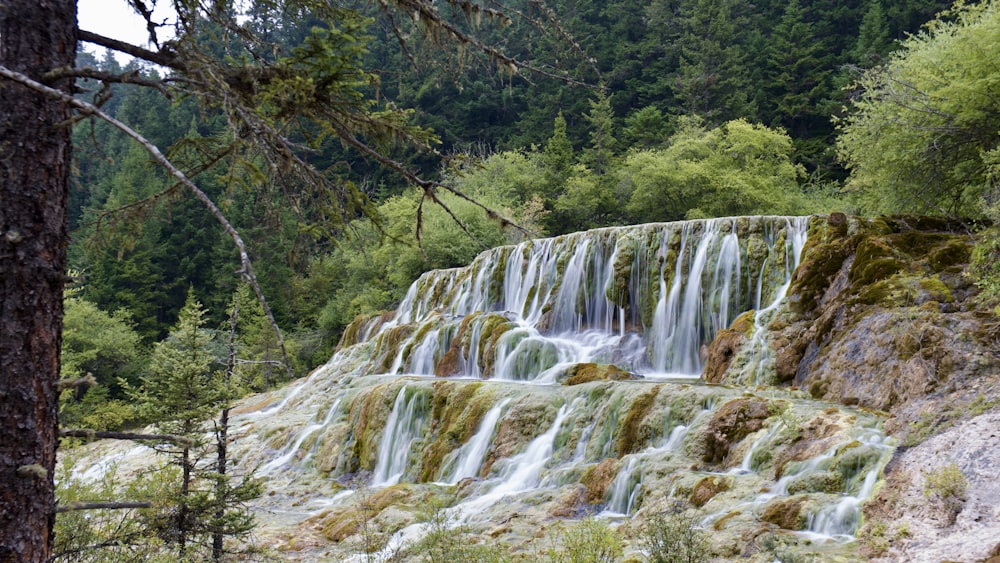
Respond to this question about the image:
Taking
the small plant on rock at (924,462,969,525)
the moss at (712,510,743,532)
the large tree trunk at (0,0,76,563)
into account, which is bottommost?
the moss at (712,510,743,532)

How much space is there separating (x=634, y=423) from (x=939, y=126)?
8828mm

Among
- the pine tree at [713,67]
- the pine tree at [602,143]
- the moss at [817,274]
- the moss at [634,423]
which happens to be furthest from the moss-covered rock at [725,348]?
the pine tree at [713,67]

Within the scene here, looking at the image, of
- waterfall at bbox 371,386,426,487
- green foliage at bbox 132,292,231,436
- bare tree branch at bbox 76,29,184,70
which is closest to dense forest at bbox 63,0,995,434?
waterfall at bbox 371,386,426,487

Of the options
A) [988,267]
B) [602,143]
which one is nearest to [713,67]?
[602,143]

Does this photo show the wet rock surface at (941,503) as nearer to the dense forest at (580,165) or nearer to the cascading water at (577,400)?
the cascading water at (577,400)

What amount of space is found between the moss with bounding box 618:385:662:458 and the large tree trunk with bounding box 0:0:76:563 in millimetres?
7131

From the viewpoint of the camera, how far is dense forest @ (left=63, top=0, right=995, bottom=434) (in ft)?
97.5

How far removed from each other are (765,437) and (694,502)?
135 centimetres

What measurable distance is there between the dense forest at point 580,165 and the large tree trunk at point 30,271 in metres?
17.6

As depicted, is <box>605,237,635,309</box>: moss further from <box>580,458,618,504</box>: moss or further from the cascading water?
<box>580,458,618,504</box>: moss

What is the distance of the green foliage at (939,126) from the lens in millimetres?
12586

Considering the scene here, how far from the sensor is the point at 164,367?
8.64m

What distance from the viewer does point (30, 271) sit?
3.04m

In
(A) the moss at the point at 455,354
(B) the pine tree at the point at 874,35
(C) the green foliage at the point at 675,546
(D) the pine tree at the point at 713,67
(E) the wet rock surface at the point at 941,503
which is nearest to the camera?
(C) the green foliage at the point at 675,546
